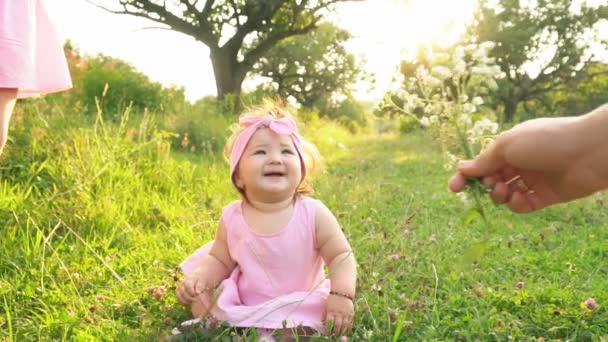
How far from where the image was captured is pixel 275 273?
263 centimetres

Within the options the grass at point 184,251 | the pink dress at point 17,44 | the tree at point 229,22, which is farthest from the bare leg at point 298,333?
the tree at point 229,22

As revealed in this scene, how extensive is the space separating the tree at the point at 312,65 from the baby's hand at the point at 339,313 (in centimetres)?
2815

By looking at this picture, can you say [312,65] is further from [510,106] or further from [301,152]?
[301,152]

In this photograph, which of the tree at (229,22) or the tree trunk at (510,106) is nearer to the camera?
the tree at (229,22)

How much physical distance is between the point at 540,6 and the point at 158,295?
27.4 metres

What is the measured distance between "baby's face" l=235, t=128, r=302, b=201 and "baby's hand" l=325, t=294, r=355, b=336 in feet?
1.67

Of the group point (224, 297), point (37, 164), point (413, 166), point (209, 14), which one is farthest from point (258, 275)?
point (209, 14)

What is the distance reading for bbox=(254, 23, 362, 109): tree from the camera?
101 feet

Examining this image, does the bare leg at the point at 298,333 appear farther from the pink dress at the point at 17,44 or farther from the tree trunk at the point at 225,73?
the tree trunk at the point at 225,73

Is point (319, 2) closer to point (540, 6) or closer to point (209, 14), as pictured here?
point (209, 14)

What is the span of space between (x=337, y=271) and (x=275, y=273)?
280mm

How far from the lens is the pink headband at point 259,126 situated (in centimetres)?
267

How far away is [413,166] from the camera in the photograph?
895 centimetres

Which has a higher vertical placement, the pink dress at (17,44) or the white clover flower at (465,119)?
the pink dress at (17,44)
